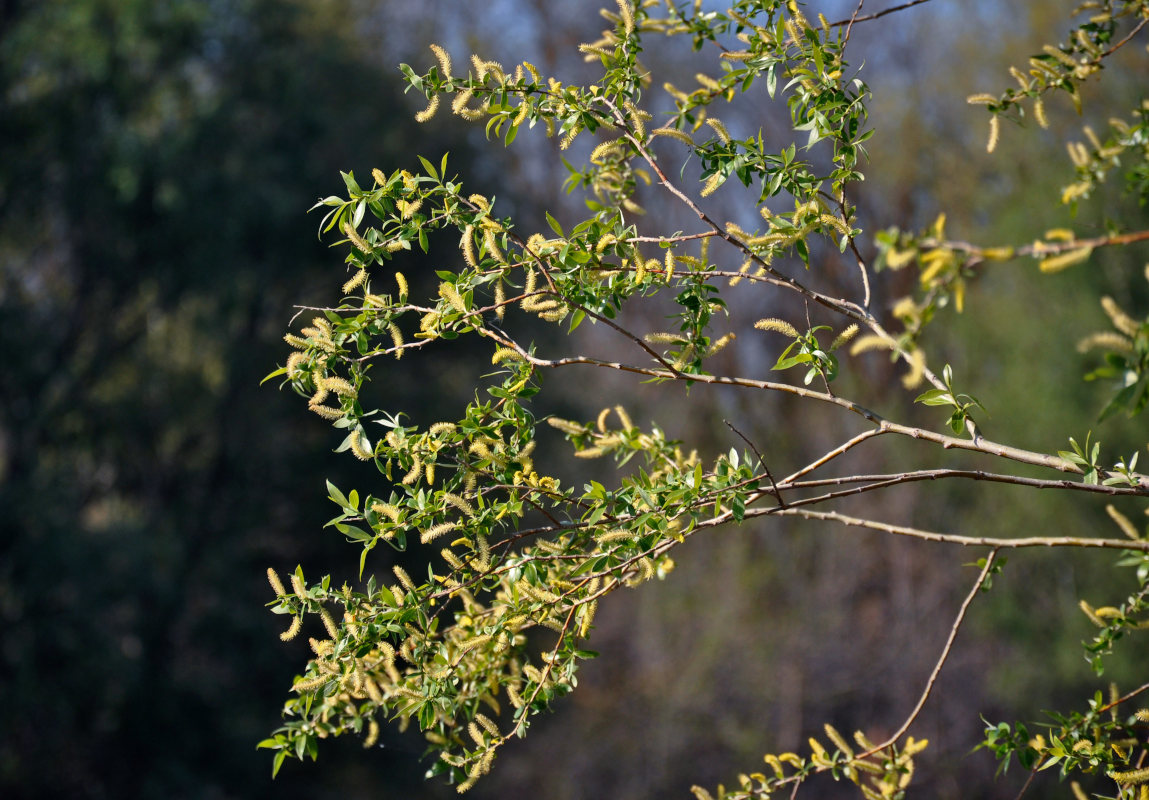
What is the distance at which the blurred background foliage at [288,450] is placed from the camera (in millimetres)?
6793

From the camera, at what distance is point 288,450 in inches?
308

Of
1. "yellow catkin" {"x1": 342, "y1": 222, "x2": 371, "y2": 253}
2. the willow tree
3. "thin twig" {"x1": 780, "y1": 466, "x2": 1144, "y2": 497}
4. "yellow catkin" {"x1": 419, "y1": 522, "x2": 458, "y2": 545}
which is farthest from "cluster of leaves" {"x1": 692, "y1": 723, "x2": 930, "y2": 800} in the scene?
"yellow catkin" {"x1": 342, "y1": 222, "x2": 371, "y2": 253}

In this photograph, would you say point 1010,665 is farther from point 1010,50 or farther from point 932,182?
point 1010,50

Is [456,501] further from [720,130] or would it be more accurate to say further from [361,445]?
[720,130]

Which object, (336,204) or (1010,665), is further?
(1010,665)

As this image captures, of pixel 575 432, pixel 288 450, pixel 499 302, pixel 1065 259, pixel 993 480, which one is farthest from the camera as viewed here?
pixel 288 450

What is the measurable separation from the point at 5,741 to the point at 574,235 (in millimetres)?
6331

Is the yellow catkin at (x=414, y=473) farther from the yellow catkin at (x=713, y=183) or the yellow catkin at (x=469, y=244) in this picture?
the yellow catkin at (x=713, y=183)

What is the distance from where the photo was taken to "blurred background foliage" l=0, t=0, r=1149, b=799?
6.79m

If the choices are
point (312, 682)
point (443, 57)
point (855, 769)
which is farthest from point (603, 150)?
point (855, 769)

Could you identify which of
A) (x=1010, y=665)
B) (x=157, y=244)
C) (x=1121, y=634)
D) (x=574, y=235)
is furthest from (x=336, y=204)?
(x=1010, y=665)

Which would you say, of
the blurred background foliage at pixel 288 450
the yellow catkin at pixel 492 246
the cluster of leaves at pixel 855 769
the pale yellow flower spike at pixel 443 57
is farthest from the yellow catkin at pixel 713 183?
the blurred background foliage at pixel 288 450

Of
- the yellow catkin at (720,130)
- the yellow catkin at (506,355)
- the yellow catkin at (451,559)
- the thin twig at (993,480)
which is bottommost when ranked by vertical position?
the thin twig at (993,480)

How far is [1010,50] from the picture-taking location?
31.5 ft
